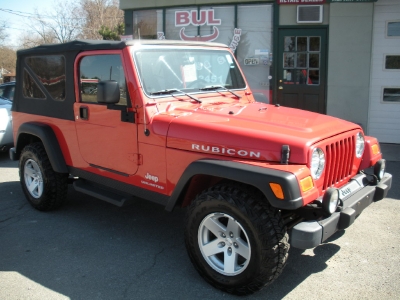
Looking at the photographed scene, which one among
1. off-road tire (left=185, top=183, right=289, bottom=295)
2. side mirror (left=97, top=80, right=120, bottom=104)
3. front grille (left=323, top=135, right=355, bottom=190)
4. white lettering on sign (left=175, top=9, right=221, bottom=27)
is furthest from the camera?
white lettering on sign (left=175, top=9, right=221, bottom=27)

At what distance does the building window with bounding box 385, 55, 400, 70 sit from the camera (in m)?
8.79

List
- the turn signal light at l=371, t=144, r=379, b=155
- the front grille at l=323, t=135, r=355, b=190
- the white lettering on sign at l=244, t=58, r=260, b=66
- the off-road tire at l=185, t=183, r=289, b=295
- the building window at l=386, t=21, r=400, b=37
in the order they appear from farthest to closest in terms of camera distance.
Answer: the white lettering on sign at l=244, t=58, r=260, b=66, the building window at l=386, t=21, r=400, b=37, the turn signal light at l=371, t=144, r=379, b=155, the front grille at l=323, t=135, r=355, b=190, the off-road tire at l=185, t=183, r=289, b=295

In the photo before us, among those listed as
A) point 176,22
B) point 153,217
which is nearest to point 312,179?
point 153,217

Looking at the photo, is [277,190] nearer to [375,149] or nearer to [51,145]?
[375,149]

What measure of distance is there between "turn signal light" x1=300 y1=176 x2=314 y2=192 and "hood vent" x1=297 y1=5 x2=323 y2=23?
689 cm

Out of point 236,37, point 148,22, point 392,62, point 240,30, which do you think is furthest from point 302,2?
point 148,22

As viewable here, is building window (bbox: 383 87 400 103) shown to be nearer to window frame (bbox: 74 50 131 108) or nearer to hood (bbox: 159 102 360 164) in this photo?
hood (bbox: 159 102 360 164)

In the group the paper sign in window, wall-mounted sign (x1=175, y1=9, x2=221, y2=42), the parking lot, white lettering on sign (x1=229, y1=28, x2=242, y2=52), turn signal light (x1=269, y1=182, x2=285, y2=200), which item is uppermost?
wall-mounted sign (x1=175, y1=9, x2=221, y2=42)

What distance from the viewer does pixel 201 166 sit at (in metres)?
3.25

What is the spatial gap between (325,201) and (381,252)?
137 centimetres

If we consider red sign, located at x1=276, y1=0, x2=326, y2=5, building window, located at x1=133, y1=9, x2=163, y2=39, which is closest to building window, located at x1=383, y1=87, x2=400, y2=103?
red sign, located at x1=276, y1=0, x2=326, y2=5

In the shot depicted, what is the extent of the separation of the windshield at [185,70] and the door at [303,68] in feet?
15.9

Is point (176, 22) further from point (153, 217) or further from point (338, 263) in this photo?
point (338, 263)

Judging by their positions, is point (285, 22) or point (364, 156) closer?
point (364, 156)
